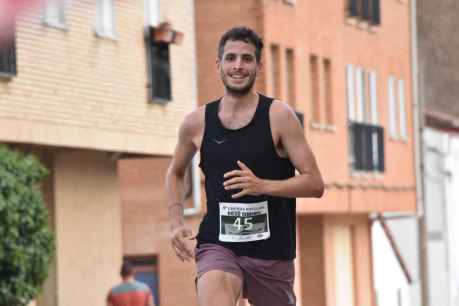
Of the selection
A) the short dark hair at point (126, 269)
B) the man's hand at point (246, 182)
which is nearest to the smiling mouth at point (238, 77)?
the man's hand at point (246, 182)

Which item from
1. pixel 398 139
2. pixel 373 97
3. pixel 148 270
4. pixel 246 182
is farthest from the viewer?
pixel 398 139

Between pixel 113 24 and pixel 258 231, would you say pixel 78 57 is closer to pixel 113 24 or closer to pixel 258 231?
pixel 113 24

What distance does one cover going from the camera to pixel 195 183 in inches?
1328

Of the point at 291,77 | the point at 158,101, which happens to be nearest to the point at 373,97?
the point at 291,77

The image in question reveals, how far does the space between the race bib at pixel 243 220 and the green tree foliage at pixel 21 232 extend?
9.39 meters

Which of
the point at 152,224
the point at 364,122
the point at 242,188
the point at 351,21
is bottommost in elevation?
the point at 152,224

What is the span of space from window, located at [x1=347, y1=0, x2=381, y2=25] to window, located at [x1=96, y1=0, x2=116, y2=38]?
16.6m

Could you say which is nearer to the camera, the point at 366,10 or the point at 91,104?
the point at 91,104

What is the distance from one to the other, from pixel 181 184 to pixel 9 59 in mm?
12804

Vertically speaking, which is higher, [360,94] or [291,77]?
[291,77]

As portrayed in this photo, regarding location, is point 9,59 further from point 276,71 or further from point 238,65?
point 276,71

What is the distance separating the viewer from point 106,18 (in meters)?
25.6

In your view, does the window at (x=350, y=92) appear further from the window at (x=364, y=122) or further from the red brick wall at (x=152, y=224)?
the red brick wall at (x=152, y=224)

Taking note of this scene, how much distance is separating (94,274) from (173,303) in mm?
7574
